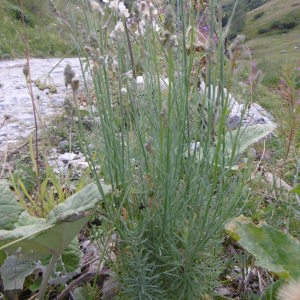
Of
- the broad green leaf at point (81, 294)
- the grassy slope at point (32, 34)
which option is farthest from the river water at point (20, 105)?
the grassy slope at point (32, 34)

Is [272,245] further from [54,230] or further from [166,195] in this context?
[54,230]

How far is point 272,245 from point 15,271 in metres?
0.71

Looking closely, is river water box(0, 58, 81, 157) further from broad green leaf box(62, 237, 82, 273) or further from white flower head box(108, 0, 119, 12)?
broad green leaf box(62, 237, 82, 273)

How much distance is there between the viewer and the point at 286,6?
181 feet

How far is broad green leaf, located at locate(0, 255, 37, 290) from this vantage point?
1104mm

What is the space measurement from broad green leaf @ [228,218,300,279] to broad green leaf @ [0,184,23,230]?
2.08 feet

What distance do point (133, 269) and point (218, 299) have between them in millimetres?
321

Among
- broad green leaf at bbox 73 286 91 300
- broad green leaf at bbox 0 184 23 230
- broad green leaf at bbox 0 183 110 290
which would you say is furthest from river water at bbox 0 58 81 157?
broad green leaf at bbox 73 286 91 300

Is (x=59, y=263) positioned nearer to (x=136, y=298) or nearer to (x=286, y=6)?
(x=136, y=298)

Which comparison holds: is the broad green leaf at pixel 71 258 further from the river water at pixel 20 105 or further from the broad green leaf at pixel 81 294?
the river water at pixel 20 105

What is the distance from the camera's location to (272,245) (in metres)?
1.10

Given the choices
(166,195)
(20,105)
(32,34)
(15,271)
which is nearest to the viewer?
(166,195)

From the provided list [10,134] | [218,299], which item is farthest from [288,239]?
[10,134]

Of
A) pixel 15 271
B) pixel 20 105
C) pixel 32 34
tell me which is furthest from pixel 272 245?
pixel 32 34
